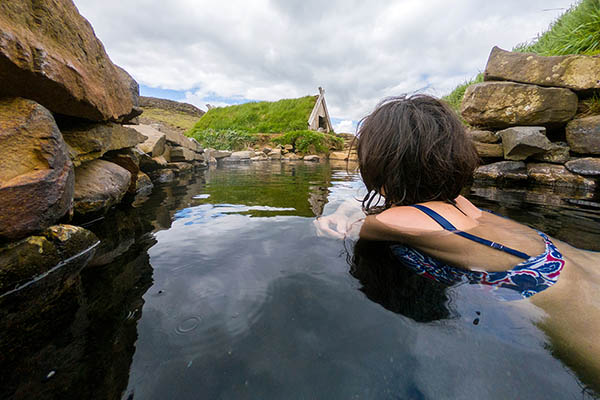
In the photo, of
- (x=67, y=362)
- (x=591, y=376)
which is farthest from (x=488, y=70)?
(x=67, y=362)

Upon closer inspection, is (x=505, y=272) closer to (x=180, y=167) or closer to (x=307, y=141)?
(x=180, y=167)

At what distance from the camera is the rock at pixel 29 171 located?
1152 millimetres

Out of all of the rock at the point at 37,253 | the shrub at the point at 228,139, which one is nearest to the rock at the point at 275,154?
the shrub at the point at 228,139

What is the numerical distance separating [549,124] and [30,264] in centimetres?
746

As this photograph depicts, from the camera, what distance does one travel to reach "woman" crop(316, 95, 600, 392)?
874mm

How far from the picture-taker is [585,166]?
4.05 metres

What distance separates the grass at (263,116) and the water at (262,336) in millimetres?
18678

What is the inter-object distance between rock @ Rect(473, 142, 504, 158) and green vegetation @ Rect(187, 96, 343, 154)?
12.0 metres

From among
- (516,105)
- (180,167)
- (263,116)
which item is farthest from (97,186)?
(263,116)

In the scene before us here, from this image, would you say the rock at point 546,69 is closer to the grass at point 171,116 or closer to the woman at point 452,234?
the woman at point 452,234

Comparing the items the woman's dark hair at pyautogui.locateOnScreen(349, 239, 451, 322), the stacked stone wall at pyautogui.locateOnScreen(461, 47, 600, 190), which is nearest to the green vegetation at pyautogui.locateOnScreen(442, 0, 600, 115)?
the stacked stone wall at pyautogui.locateOnScreen(461, 47, 600, 190)

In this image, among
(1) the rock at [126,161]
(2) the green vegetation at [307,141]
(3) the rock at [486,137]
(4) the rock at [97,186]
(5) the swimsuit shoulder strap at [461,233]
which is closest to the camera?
(5) the swimsuit shoulder strap at [461,233]

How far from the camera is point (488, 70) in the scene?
511 cm

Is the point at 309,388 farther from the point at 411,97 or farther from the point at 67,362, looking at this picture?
the point at 411,97
